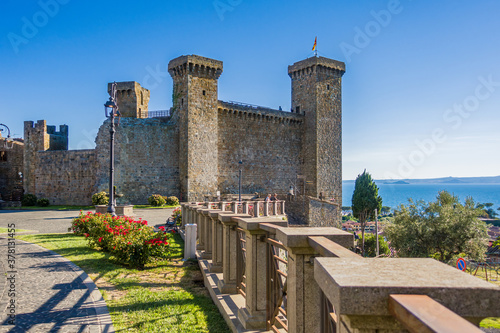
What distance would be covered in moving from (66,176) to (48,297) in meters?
31.6

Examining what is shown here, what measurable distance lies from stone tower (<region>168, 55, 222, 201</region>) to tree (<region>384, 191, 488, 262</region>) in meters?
17.1

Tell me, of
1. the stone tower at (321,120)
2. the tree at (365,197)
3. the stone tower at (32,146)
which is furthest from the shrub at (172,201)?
the tree at (365,197)

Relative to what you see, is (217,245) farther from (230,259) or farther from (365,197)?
(365,197)

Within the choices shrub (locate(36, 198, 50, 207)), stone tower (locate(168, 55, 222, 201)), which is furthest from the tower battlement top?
shrub (locate(36, 198, 50, 207))

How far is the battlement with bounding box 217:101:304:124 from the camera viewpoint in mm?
36731

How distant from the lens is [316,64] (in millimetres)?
40312

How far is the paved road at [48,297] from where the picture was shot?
4965 mm

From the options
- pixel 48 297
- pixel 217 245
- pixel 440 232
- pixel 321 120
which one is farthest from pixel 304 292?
pixel 321 120

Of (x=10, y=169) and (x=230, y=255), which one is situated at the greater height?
(x=10, y=169)

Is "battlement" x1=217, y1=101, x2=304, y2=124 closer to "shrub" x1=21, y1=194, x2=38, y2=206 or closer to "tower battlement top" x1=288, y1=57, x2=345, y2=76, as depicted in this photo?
"tower battlement top" x1=288, y1=57, x2=345, y2=76

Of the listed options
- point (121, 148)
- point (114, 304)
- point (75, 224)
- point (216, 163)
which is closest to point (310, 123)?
point (216, 163)

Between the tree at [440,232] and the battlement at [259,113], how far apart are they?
1821cm

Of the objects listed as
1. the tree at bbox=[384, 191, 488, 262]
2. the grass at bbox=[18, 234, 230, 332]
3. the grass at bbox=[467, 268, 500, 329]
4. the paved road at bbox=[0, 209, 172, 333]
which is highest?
the paved road at bbox=[0, 209, 172, 333]

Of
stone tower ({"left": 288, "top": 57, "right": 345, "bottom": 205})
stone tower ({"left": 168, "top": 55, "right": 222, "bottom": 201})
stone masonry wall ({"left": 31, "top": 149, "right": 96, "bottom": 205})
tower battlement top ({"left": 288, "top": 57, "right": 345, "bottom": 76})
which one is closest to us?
stone tower ({"left": 168, "top": 55, "right": 222, "bottom": 201})
